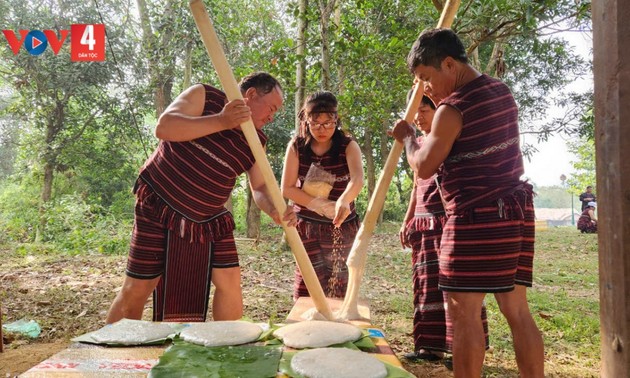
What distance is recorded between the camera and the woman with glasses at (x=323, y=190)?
2.85 meters

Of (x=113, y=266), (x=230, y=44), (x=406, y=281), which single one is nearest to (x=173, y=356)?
(x=406, y=281)

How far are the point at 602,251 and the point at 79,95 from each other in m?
10.7

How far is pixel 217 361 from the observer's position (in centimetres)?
149

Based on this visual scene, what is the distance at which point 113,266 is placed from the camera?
6445mm

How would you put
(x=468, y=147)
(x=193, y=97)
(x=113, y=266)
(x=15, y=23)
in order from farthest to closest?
1. (x=15, y=23)
2. (x=113, y=266)
3. (x=193, y=97)
4. (x=468, y=147)

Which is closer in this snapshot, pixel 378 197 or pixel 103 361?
pixel 103 361

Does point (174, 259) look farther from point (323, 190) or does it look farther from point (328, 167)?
point (328, 167)

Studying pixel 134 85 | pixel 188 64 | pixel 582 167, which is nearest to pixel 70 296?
pixel 188 64

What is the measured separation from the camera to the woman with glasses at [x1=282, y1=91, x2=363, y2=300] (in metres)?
2.85

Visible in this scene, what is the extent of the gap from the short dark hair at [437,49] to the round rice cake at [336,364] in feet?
3.98

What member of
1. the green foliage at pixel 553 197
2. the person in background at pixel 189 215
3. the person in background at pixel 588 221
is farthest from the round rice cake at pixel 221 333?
the green foliage at pixel 553 197

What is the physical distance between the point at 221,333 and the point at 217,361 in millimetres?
258

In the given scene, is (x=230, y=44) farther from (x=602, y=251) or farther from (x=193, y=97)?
(x=602, y=251)

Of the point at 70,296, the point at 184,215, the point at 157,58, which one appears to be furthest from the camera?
the point at 157,58
